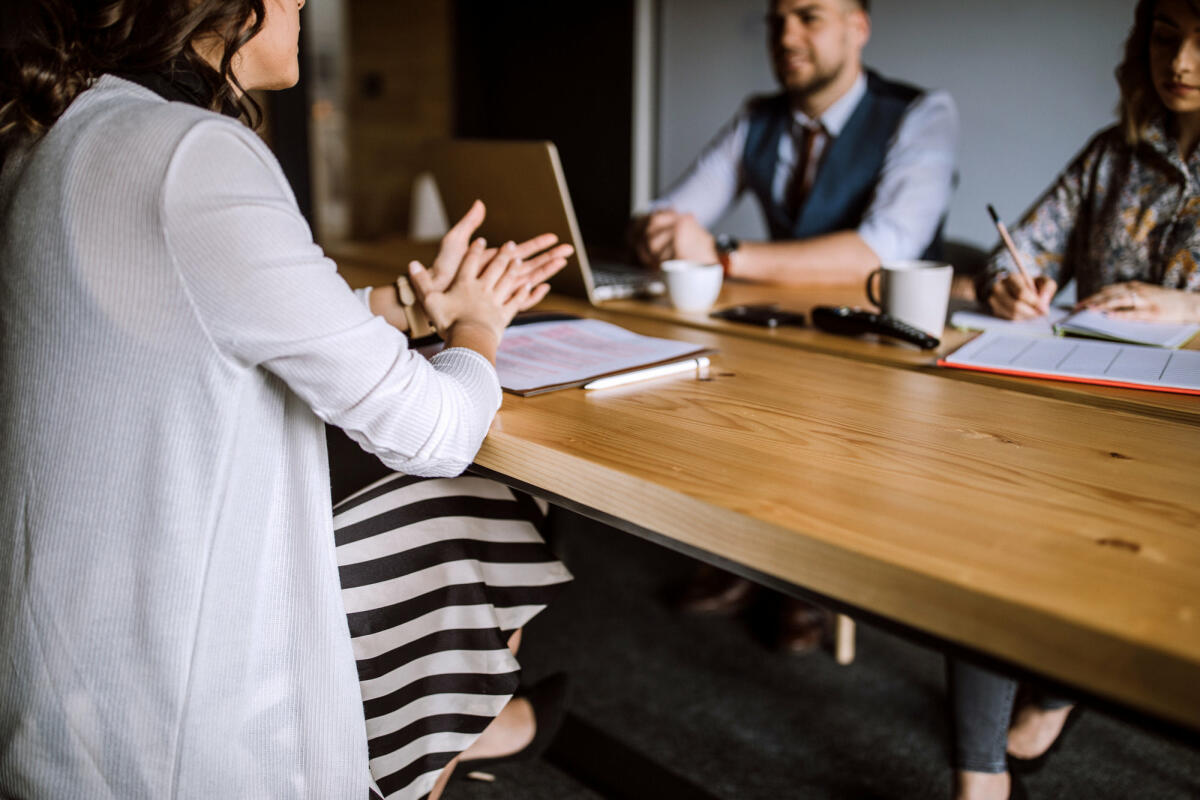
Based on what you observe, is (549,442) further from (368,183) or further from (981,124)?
(368,183)

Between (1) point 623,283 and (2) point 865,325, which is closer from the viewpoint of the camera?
(2) point 865,325

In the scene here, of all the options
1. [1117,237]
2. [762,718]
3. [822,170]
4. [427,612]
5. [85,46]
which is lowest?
[762,718]

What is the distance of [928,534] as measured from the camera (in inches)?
23.0

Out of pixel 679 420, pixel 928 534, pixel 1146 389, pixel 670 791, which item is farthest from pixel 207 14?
pixel 670 791

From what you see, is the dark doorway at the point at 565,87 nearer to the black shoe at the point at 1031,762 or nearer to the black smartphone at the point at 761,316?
the black smartphone at the point at 761,316

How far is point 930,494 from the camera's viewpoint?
2.15ft

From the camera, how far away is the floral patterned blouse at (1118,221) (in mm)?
1481

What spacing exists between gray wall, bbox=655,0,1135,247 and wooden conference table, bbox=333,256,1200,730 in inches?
88.2

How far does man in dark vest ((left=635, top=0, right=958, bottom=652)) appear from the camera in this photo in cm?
167

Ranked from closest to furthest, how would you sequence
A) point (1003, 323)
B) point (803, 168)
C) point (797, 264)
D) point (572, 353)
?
point (572, 353) < point (1003, 323) < point (797, 264) < point (803, 168)

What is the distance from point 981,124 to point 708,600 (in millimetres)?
1994

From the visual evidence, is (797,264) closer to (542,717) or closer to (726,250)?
(726,250)

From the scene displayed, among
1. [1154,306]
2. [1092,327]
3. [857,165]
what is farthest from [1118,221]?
[857,165]

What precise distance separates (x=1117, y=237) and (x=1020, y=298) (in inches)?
17.8
